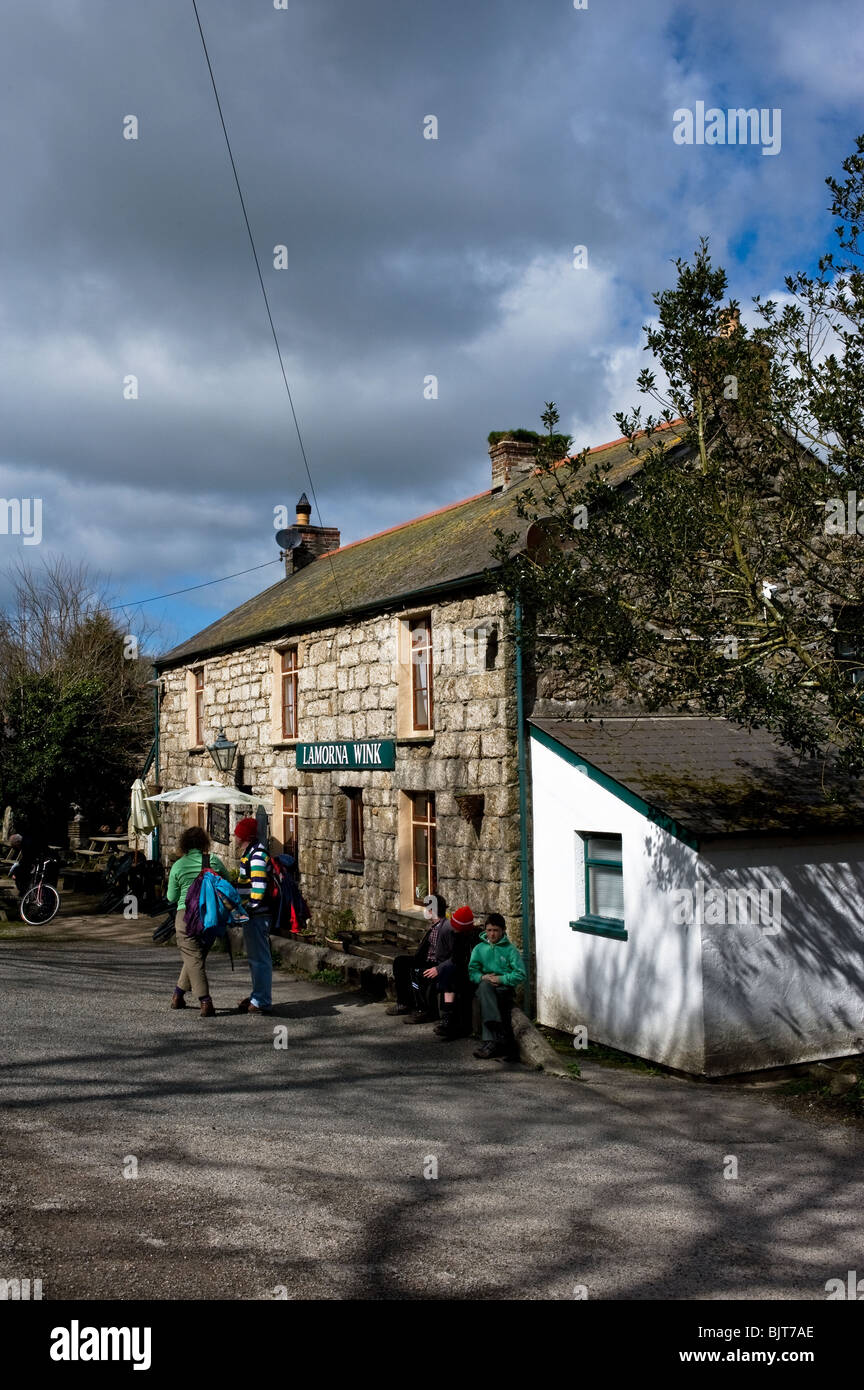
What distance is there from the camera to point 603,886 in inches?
466

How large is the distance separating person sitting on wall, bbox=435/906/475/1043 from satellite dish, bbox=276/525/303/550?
46.7ft

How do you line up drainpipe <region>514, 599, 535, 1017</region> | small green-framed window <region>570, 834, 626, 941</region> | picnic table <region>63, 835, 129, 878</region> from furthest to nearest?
picnic table <region>63, 835, 129, 878</region>
drainpipe <region>514, 599, 535, 1017</region>
small green-framed window <region>570, 834, 626, 941</region>

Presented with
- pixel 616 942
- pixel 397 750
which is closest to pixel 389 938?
pixel 397 750

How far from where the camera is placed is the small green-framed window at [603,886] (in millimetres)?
11570

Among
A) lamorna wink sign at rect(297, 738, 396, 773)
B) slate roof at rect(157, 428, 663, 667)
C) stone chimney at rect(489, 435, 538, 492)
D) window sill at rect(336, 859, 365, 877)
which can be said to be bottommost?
window sill at rect(336, 859, 365, 877)

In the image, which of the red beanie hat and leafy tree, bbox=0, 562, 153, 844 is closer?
the red beanie hat

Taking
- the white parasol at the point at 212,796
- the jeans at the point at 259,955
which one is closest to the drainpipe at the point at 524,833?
the jeans at the point at 259,955

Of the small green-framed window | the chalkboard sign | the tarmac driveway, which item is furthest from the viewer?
the chalkboard sign

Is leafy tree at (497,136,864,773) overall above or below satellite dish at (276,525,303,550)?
below

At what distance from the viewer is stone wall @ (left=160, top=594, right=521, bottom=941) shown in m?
12.8

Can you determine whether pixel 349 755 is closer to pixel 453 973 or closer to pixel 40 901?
pixel 453 973

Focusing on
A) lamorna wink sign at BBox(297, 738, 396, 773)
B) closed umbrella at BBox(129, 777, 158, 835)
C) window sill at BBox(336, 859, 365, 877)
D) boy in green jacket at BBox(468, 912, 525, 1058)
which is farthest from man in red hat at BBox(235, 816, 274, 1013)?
closed umbrella at BBox(129, 777, 158, 835)

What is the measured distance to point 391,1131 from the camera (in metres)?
7.54

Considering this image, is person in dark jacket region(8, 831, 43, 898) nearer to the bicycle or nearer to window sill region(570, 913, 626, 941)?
the bicycle
